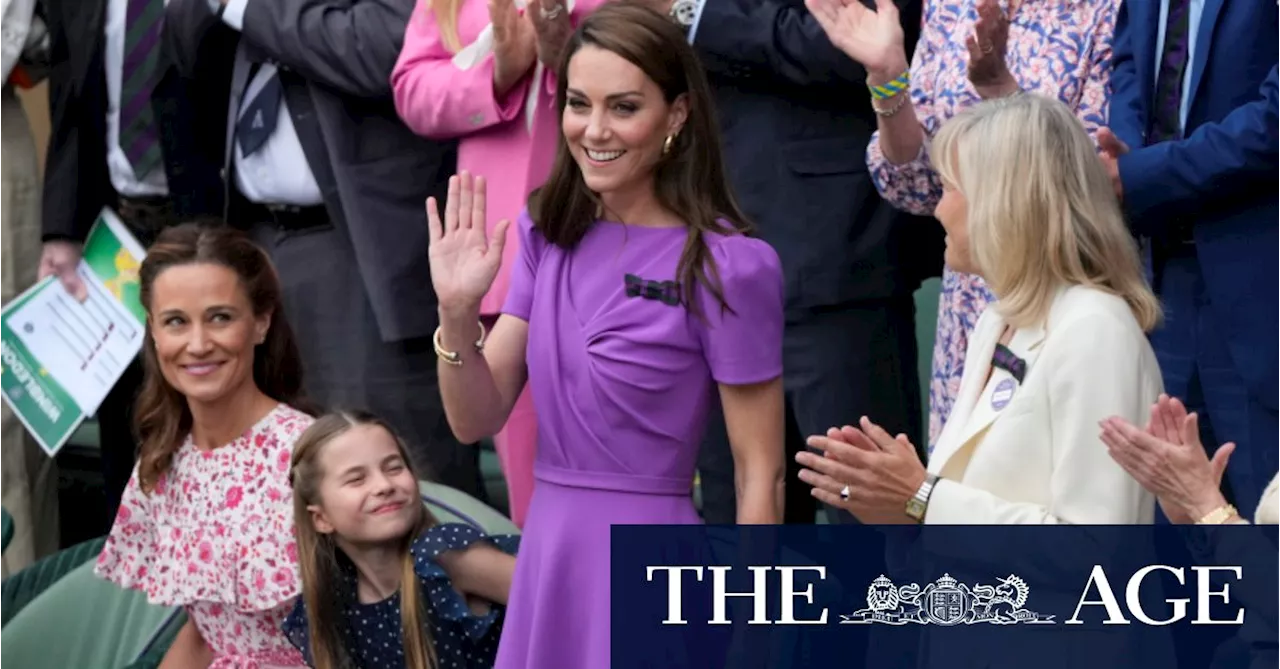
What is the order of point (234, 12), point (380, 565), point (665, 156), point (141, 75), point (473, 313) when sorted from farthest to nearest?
point (141, 75) → point (234, 12) → point (380, 565) → point (665, 156) → point (473, 313)

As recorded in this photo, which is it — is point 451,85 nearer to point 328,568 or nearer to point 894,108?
point 894,108

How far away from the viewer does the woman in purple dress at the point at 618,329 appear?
3223 millimetres

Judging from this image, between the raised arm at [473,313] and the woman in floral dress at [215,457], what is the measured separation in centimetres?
72

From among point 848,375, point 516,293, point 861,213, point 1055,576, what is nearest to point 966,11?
point 861,213

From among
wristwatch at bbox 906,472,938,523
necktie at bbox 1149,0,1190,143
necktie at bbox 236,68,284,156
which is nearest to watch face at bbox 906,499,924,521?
wristwatch at bbox 906,472,938,523

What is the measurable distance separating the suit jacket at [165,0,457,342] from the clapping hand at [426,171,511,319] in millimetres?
1491

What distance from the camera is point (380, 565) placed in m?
3.67

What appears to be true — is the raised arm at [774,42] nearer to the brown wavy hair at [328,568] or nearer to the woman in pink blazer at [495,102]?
the woman in pink blazer at [495,102]

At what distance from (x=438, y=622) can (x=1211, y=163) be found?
4.86 ft

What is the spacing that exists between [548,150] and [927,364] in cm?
163

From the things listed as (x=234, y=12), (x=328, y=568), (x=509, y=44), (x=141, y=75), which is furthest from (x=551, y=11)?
(x=141, y=75)

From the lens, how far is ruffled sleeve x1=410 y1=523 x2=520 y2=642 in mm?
3545

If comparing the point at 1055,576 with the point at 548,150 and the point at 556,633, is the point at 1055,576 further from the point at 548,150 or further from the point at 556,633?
the point at 548,150

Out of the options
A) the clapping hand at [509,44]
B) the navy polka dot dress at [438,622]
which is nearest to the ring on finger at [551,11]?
the clapping hand at [509,44]
